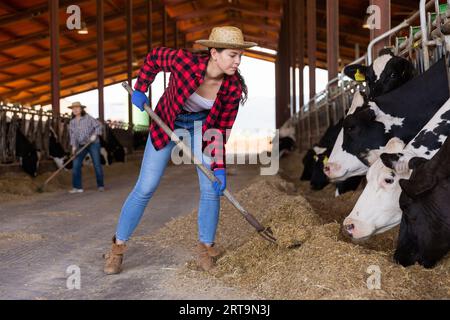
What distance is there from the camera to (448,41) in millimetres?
3990

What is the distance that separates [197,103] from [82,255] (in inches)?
57.2

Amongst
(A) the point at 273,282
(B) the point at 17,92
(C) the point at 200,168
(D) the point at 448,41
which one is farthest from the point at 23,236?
(B) the point at 17,92

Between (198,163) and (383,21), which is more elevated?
(383,21)

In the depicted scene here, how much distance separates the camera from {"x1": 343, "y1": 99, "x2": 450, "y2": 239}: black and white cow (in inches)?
134

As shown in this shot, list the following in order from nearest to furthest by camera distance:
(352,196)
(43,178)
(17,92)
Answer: (352,196), (43,178), (17,92)

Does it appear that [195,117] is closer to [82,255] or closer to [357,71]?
[82,255]

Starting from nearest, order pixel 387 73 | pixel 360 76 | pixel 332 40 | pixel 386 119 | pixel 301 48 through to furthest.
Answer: pixel 386 119 < pixel 387 73 < pixel 360 76 < pixel 332 40 < pixel 301 48

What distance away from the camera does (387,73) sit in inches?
194

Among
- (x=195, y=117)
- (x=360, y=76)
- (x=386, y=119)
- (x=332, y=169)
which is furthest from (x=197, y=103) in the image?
(x=360, y=76)

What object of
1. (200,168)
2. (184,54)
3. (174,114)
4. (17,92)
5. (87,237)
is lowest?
(87,237)

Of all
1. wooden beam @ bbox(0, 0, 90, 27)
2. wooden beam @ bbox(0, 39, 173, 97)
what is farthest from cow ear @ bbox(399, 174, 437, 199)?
wooden beam @ bbox(0, 39, 173, 97)

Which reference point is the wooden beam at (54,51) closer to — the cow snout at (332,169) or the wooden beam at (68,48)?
the cow snout at (332,169)
